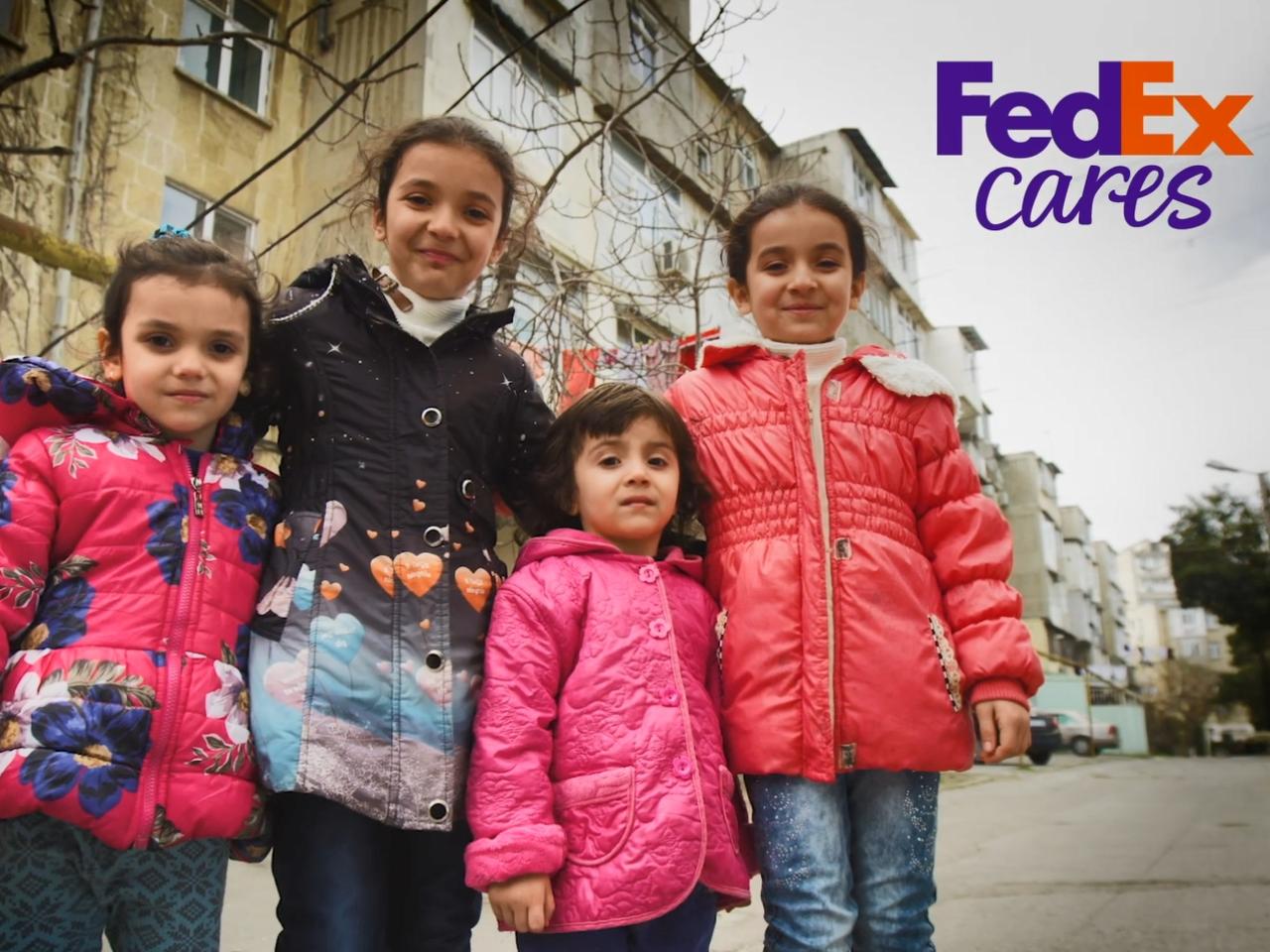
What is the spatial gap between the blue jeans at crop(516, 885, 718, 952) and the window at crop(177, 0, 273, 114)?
883 cm

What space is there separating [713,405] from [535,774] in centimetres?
87

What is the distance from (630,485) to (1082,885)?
403cm

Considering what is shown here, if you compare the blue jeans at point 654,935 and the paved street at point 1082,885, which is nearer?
the blue jeans at point 654,935

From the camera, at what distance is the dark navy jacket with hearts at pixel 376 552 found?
1.56m

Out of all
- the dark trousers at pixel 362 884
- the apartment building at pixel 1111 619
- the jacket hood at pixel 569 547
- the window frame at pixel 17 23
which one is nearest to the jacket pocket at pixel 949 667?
the jacket hood at pixel 569 547

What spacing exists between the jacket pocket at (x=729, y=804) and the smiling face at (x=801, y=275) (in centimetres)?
91

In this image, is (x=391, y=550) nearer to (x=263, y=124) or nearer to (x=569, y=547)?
(x=569, y=547)

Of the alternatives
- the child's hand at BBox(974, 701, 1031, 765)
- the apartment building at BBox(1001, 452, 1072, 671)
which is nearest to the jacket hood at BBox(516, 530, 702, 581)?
the child's hand at BBox(974, 701, 1031, 765)

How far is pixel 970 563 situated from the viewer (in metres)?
1.89

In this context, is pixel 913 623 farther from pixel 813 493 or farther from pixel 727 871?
pixel 727 871

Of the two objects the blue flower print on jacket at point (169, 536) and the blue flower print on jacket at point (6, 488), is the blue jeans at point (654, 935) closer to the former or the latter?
the blue flower print on jacket at point (169, 536)

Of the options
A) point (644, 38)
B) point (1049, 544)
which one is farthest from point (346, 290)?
point (1049, 544)

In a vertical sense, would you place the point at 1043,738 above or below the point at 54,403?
below

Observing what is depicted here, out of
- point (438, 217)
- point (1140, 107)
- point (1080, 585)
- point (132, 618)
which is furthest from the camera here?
point (1080, 585)
